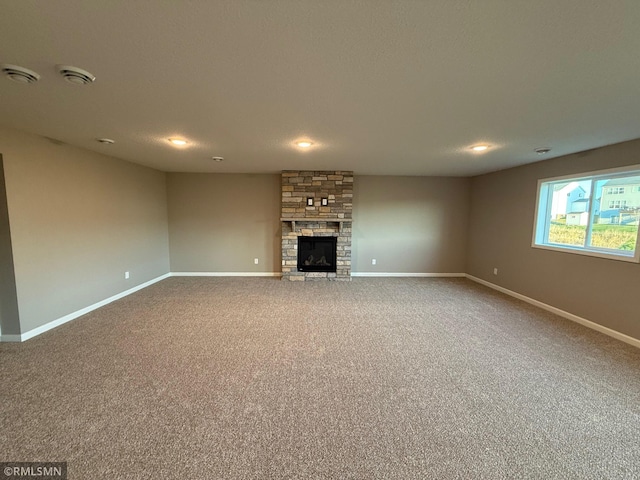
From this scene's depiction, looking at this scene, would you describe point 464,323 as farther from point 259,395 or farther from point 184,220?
point 184,220

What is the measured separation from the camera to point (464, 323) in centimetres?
334

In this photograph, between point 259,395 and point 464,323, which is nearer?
point 259,395

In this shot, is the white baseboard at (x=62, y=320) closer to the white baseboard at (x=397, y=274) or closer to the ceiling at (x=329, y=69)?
the ceiling at (x=329, y=69)

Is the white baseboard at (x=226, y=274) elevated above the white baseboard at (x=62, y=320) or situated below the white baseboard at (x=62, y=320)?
above

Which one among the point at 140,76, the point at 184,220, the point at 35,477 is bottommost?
the point at 35,477

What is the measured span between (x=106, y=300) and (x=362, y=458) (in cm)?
430

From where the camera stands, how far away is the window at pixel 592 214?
3.01 meters

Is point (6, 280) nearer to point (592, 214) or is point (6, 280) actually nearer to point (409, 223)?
point (409, 223)

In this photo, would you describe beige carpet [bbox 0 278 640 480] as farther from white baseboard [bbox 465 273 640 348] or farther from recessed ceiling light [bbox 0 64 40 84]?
recessed ceiling light [bbox 0 64 40 84]

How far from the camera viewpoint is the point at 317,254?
221 inches

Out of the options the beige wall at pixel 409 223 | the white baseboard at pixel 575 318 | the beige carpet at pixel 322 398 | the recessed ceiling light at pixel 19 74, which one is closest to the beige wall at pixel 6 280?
the beige carpet at pixel 322 398

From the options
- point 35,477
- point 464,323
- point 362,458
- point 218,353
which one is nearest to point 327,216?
point 464,323

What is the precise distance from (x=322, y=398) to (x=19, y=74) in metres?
2.91

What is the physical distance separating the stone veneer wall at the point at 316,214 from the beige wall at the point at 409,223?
37 cm
